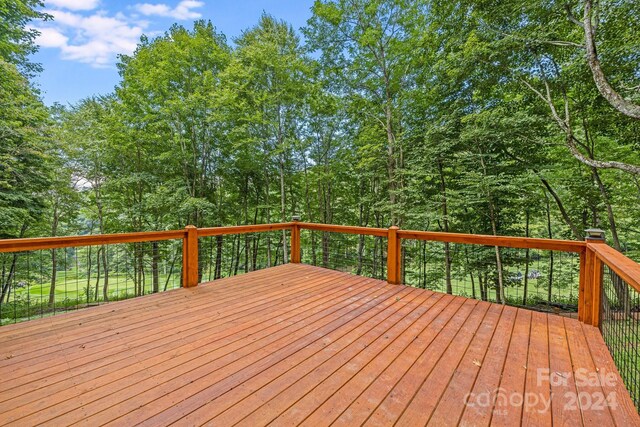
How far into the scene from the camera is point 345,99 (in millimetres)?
9125

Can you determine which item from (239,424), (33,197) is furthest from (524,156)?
(33,197)

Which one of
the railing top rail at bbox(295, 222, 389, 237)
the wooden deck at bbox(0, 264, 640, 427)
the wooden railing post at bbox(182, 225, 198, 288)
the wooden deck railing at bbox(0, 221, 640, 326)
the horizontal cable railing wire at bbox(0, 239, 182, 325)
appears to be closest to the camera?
the wooden deck at bbox(0, 264, 640, 427)

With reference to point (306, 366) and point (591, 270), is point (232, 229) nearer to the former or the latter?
point (306, 366)

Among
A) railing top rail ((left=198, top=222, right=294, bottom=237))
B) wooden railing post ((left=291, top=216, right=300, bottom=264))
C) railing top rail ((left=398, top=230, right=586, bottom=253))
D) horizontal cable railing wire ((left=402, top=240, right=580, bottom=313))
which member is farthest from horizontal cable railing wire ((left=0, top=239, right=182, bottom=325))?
horizontal cable railing wire ((left=402, top=240, right=580, bottom=313))

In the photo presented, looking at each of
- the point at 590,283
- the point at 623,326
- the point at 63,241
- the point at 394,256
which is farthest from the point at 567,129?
the point at 63,241

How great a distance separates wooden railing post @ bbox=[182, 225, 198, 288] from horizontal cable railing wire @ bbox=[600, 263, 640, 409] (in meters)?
4.10

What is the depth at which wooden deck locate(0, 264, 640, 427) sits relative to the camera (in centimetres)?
143

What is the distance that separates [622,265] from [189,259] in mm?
4174

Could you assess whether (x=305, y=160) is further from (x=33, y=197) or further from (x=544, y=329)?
(x=544, y=329)

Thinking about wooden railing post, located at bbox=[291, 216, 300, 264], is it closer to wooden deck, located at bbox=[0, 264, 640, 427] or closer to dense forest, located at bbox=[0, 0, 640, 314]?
wooden deck, located at bbox=[0, 264, 640, 427]

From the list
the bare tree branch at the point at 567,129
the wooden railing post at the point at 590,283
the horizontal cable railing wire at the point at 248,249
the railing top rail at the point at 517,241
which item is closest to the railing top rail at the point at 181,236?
the railing top rail at the point at 517,241

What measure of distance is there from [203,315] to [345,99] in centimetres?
835

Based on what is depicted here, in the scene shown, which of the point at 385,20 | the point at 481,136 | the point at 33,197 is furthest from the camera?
the point at 385,20

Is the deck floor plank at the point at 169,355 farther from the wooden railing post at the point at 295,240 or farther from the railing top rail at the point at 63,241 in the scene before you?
the wooden railing post at the point at 295,240
